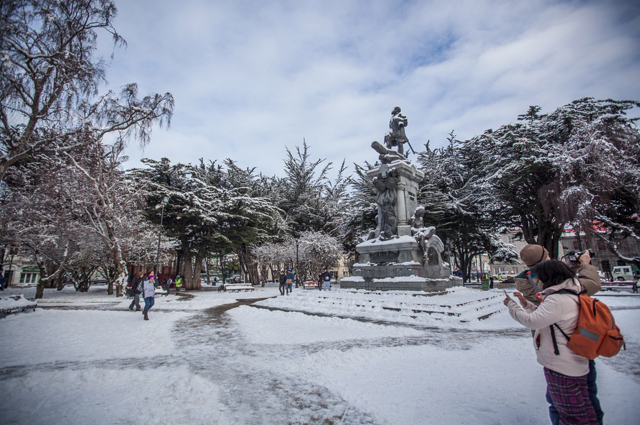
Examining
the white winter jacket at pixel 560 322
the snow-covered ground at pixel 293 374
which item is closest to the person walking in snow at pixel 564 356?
the white winter jacket at pixel 560 322

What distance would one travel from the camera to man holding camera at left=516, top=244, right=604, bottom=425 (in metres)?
2.34

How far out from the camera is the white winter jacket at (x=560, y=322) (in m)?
2.25

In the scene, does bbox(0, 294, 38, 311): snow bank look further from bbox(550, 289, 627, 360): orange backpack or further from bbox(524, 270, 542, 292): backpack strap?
bbox(550, 289, 627, 360): orange backpack

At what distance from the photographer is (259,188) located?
31953mm

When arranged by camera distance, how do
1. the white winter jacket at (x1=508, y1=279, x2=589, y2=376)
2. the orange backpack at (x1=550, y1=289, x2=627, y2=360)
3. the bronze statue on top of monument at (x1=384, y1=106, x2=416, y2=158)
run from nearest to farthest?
the orange backpack at (x1=550, y1=289, x2=627, y2=360) → the white winter jacket at (x1=508, y1=279, x2=589, y2=376) → the bronze statue on top of monument at (x1=384, y1=106, x2=416, y2=158)

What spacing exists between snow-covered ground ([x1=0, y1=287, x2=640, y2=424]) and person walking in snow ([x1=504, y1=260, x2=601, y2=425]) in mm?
931

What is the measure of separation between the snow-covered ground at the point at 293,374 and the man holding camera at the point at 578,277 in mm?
857

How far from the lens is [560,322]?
2.30m

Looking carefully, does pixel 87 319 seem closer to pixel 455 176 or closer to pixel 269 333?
pixel 269 333

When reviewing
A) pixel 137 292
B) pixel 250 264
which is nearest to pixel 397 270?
pixel 137 292

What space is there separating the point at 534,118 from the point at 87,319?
26646mm

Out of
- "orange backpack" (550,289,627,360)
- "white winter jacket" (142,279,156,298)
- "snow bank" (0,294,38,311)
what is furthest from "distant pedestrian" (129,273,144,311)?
"orange backpack" (550,289,627,360)

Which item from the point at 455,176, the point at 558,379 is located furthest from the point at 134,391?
the point at 455,176

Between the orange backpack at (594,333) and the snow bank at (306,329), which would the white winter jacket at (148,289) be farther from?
the orange backpack at (594,333)
